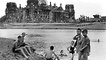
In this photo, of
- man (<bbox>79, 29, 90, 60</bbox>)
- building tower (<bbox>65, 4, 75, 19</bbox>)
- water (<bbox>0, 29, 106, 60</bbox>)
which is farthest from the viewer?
building tower (<bbox>65, 4, 75, 19</bbox>)

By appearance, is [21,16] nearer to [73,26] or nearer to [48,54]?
[73,26]

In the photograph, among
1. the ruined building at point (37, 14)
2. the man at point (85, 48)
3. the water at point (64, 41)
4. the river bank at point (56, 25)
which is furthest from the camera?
the ruined building at point (37, 14)

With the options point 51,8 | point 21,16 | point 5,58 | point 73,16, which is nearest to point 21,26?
point 21,16

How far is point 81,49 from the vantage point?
1025cm

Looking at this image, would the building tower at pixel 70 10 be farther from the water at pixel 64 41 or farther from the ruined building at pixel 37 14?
the water at pixel 64 41

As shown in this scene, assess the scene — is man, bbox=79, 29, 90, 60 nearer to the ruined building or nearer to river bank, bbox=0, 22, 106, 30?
river bank, bbox=0, 22, 106, 30

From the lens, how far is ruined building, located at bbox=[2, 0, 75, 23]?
570 ft

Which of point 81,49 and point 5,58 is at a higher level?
point 81,49

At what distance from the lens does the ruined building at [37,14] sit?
17388 centimetres

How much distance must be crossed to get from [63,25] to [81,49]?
160 metres

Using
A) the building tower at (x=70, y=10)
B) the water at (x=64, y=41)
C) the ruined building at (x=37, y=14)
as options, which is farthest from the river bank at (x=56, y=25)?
the water at (x=64, y=41)

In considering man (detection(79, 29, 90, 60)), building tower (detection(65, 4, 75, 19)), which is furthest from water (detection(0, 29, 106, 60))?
building tower (detection(65, 4, 75, 19))

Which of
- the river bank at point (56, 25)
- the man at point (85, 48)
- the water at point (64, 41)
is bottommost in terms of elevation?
the river bank at point (56, 25)

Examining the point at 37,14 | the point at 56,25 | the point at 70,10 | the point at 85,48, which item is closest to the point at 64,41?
the point at 85,48
